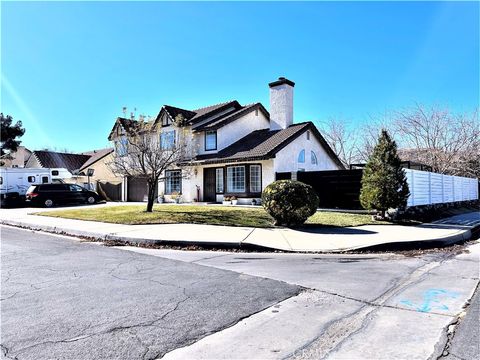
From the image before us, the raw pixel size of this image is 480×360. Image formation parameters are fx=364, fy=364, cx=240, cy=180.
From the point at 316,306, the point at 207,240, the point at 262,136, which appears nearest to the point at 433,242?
the point at 207,240

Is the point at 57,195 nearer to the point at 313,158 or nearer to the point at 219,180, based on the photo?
the point at 219,180

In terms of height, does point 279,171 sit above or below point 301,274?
above

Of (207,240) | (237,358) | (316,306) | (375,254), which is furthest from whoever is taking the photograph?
(207,240)

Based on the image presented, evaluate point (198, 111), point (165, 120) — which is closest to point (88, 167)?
point (165, 120)

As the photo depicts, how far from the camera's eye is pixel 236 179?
2323cm

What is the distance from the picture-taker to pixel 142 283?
5914 millimetres

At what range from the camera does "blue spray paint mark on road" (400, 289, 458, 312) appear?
16.1 ft

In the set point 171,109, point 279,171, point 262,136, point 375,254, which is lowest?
point 375,254

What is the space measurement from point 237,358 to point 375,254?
6.65 meters

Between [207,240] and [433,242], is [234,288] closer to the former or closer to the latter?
[207,240]

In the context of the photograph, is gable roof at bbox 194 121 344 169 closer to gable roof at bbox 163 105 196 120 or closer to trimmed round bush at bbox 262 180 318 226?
gable roof at bbox 163 105 196 120

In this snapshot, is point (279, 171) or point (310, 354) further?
point (279, 171)

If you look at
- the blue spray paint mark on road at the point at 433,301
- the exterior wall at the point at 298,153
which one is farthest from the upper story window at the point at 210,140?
the blue spray paint mark on road at the point at 433,301

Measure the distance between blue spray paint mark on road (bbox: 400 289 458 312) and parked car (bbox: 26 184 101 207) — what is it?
25.8 metres
